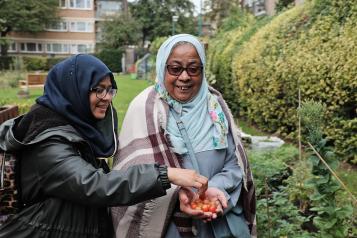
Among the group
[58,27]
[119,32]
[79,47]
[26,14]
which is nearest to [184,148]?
[119,32]

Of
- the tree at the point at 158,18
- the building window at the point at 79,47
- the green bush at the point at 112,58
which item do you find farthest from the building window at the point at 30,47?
the green bush at the point at 112,58

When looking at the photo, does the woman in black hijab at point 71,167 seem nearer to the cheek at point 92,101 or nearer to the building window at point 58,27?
the cheek at point 92,101

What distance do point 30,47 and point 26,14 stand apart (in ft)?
22.8

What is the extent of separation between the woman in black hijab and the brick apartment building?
2153 inches

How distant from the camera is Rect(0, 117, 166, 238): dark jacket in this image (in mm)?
1973

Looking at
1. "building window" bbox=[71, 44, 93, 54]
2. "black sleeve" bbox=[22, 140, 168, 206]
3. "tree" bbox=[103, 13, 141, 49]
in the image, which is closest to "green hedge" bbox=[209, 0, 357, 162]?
"black sleeve" bbox=[22, 140, 168, 206]

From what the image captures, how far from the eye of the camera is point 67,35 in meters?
57.0

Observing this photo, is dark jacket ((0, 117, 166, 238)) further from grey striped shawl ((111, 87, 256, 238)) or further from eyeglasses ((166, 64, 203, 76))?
eyeglasses ((166, 64, 203, 76))

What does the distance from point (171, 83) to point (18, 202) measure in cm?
94

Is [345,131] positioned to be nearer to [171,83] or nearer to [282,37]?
[282,37]

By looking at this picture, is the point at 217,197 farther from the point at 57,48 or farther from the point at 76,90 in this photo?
the point at 57,48

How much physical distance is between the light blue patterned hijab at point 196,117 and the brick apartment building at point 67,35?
178 feet

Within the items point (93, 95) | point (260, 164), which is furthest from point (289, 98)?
point (93, 95)

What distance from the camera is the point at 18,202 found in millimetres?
2154
